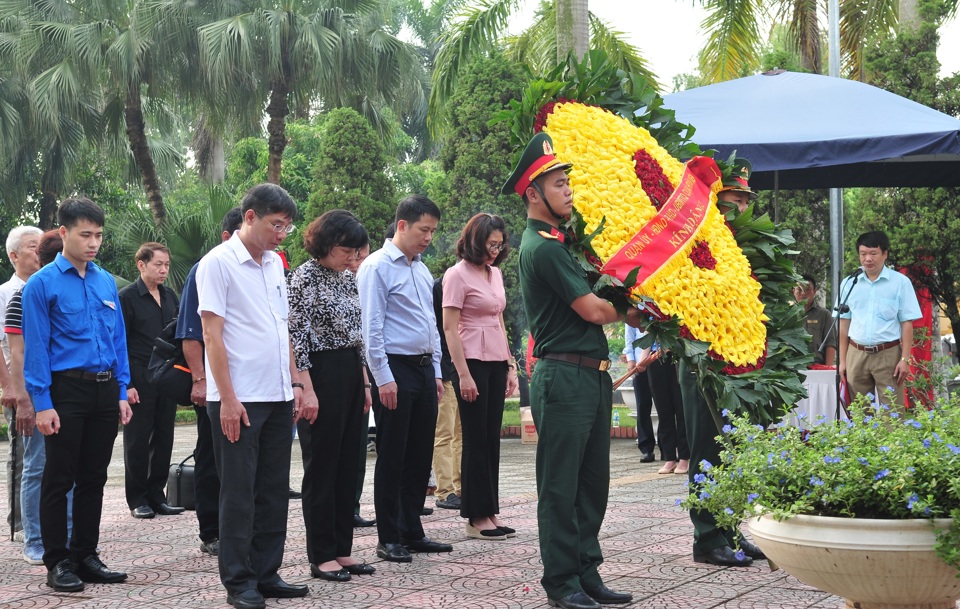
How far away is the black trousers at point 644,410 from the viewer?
1116 centimetres

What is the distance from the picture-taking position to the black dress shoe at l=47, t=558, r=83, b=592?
5500 mm

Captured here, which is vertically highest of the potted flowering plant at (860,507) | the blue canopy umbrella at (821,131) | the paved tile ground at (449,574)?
the blue canopy umbrella at (821,131)

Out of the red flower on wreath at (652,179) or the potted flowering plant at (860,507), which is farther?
the red flower on wreath at (652,179)

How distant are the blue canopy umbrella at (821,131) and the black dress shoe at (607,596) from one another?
163 inches

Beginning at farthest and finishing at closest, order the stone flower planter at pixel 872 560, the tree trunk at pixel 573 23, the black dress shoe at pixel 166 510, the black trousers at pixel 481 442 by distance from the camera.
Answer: the tree trunk at pixel 573 23 < the black dress shoe at pixel 166 510 < the black trousers at pixel 481 442 < the stone flower planter at pixel 872 560

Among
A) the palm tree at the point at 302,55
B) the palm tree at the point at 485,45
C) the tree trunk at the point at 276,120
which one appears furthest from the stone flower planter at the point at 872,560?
the tree trunk at the point at 276,120

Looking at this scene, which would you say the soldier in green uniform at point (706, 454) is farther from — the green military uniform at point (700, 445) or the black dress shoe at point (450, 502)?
the black dress shoe at point (450, 502)

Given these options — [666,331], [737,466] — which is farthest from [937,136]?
[737,466]

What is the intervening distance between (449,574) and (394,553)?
19.6 inches

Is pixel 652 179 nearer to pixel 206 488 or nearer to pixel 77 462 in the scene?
pixel 77 462

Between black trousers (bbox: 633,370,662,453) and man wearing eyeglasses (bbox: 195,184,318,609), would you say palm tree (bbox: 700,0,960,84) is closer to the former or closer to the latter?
black trousers (bbox: 633,370,662,453)

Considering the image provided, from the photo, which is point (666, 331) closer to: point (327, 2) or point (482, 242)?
point (482, 242)

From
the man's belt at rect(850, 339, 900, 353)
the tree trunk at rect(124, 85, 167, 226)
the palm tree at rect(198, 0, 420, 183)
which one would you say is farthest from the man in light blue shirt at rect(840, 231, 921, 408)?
the tree trunk at rect(124, 85, 167, 226)

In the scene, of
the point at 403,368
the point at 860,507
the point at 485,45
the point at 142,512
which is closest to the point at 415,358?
the point at 403,368
